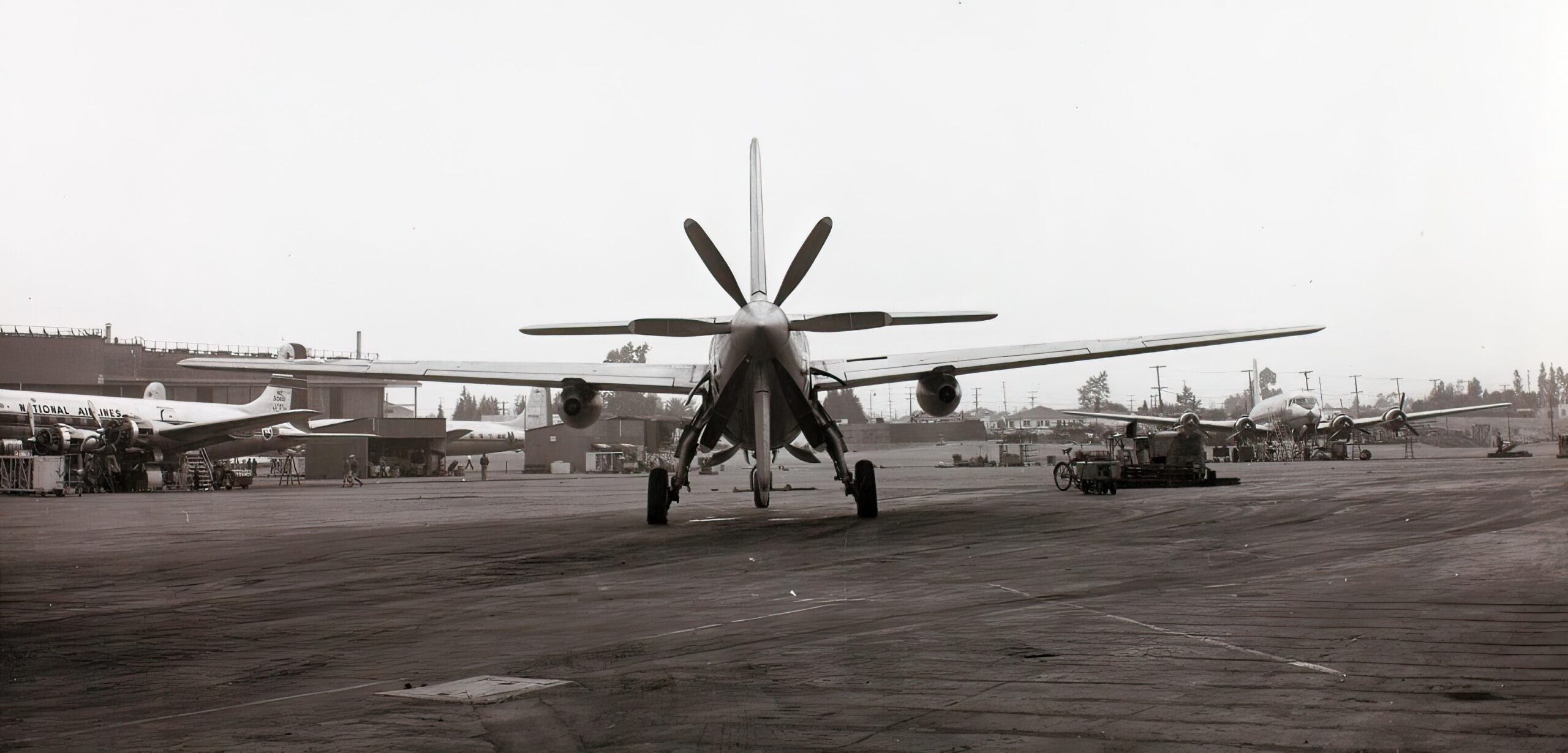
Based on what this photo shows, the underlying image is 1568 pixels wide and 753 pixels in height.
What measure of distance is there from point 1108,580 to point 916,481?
109ft

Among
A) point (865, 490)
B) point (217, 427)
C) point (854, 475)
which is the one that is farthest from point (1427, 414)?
point (217, 427)

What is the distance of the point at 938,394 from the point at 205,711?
1668 centimetres

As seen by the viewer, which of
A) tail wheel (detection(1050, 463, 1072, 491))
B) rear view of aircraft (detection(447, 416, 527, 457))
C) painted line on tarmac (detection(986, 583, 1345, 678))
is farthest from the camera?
rear view of aircraft (detection(447, 416, 527, 457))

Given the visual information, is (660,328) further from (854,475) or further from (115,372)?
(115,372)

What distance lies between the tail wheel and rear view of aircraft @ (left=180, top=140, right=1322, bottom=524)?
10.6 meters

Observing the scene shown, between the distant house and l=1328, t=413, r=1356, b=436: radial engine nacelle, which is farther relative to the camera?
the distant house

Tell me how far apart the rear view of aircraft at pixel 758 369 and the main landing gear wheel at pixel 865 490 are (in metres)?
0.02

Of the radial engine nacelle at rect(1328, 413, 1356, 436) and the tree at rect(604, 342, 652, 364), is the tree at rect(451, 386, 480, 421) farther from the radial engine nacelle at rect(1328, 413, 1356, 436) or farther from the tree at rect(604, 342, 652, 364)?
the radial engine nacelle at rect(1328, 413, 1356, 436)

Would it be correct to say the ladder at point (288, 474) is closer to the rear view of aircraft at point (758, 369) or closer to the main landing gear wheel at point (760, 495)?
the rear view of aircraft at point (758, 369)

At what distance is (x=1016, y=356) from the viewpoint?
2084 centimetres

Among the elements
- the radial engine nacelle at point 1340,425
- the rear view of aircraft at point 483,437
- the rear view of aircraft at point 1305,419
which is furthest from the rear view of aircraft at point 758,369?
the rear view of aircraft at point 483,437

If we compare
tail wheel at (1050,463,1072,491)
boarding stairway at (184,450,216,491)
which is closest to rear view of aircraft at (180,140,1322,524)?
tail wheel at (1050,463,1072,491)

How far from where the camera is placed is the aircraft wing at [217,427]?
44438mm

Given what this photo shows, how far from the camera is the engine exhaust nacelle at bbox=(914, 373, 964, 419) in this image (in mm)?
20453
